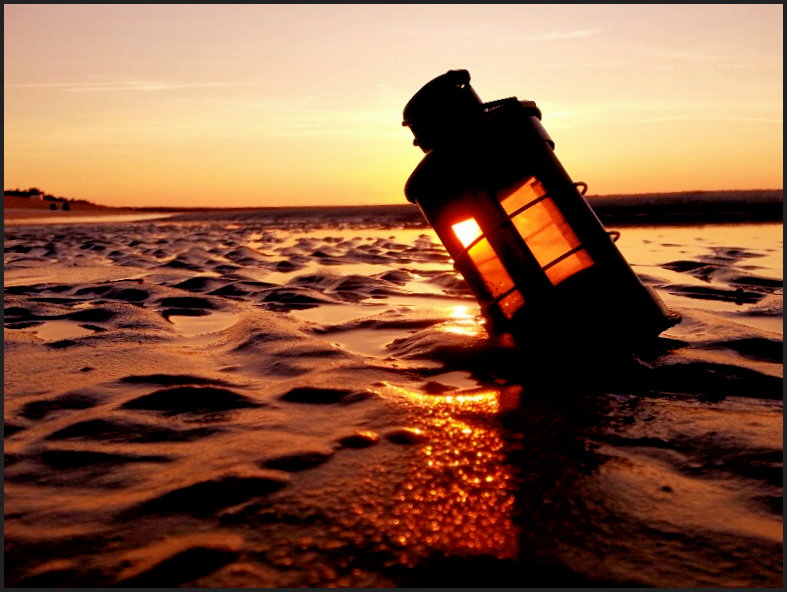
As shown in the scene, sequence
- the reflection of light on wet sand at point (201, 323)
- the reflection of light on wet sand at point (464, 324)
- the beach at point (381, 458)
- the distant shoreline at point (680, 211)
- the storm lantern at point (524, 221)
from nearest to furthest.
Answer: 1. the beach at point (381, 458)
2. the storm lantern at point (524, 221)
3. the reflection of light on wet sand at point (464, 324)
4. the reflection of light on wet sand at point (201, 323)
5. the distant shoreline at point (680, 211)

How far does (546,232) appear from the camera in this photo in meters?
2.90

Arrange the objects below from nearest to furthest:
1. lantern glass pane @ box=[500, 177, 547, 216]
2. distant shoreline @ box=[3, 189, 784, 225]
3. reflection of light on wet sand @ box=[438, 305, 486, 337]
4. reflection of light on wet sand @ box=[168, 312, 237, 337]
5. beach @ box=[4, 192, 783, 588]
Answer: beach @ box=[4, 192, 783, 588] < lantern glass pane @ box=[500, 177, 547, 216] < reflection of light on wet sand @ box=[438, 305, 486, 337] < reflection of light on wet sand @ box=[168, 312, 237, 337] < distant shoreline @ box=[3, 189, 784, 225]

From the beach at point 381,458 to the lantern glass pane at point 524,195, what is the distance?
0.85 m

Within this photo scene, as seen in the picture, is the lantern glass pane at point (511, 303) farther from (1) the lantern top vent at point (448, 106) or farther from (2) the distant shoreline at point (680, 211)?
(2) the distant shoreline at point (680, 211)

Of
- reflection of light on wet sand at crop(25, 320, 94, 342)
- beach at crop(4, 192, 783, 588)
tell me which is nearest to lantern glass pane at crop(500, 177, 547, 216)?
beach at crop(4, 192, 783, 588)

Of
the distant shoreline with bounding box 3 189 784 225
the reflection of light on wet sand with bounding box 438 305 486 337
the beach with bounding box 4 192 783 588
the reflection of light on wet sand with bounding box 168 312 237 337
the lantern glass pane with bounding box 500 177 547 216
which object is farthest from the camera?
the distant shoreline with bounding box 3 189 784 225

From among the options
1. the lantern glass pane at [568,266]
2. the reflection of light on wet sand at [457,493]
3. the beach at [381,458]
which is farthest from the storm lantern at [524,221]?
the reflection of light on wet sand at [457,493]

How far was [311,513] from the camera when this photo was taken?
1.67 metres

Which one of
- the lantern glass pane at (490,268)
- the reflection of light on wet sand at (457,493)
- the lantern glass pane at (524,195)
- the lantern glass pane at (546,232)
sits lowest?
the reflection of light on wet sand at (457,493)

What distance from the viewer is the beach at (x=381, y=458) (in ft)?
4.78

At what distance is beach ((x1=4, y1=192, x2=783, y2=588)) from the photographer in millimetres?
1456

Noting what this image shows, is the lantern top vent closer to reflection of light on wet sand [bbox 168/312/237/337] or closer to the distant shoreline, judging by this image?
reflection of light on wet sand [bbox 168/312/237/337]

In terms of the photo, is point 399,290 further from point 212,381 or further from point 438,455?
point 438,455

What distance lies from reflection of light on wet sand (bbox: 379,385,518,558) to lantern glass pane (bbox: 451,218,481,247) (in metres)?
0.98
